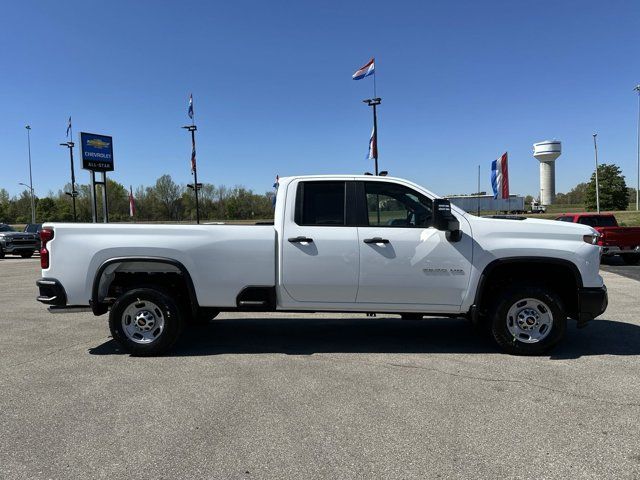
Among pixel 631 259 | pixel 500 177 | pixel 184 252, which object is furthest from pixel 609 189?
pixel 184 252

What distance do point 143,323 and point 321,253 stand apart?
2226 mm

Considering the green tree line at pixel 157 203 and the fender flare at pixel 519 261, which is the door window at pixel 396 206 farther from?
the green tree line at pixel 157 203

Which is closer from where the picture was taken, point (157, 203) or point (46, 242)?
point (46, 242)

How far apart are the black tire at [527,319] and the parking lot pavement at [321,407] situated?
0.50ft

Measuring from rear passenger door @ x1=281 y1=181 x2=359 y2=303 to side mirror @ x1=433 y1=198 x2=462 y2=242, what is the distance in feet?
2.98

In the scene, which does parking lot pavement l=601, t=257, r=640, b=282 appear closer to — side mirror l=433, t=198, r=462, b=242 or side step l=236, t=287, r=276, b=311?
side mirror l=433, t=198, r=462, b=242

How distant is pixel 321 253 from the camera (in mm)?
5285

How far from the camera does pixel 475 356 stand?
211 inches

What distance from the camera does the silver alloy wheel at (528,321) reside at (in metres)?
5.30

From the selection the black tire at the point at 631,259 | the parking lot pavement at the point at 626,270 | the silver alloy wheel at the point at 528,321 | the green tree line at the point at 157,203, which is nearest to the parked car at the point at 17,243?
the silver alloy wheel at the point at 528,321

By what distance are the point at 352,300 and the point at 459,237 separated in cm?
138

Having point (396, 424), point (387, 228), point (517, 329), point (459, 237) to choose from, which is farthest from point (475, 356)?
point (396, 424)

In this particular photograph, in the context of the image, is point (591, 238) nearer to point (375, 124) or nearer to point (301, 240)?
point (301, 240)

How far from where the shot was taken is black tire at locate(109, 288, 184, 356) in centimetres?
538
